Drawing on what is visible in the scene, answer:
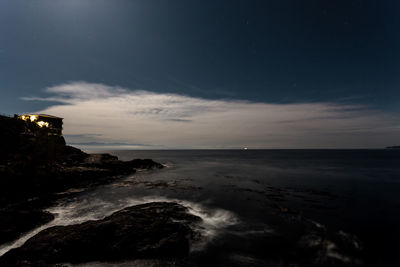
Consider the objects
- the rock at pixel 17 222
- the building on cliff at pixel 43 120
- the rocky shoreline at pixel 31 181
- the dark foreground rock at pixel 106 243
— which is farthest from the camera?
the building on cliff at pixel 43 120

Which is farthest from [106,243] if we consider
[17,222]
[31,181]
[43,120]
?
[43,120]

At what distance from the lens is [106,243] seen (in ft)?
34.9

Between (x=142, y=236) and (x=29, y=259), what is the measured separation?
6.06m

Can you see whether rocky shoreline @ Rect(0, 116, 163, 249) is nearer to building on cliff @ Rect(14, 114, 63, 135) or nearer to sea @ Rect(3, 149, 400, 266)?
sea @ Rect(3, 149, 400, 266)

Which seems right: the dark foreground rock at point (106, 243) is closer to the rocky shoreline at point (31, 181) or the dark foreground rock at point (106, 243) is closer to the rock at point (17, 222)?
the rock at point (17, 222)

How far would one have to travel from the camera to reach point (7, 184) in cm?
2297

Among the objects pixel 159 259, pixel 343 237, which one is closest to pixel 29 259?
pixel 159 259

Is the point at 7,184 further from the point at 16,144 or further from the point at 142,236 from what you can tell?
the point at 142,236

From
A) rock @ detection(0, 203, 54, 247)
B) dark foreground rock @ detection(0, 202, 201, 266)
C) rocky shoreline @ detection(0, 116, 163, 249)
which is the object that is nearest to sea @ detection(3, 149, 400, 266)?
dark foreground rock @ detection(0, 202, 201, 266)

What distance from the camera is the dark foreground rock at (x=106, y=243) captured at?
9500mm

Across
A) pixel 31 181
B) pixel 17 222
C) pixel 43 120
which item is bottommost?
pixel 17 222

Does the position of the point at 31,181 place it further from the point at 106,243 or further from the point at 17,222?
the point at 106,243

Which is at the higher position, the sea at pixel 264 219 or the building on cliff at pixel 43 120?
the building on cliff at pixel 43 120

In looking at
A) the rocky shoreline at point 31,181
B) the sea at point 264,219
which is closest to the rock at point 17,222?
the rocky shoreline at point 31,181
